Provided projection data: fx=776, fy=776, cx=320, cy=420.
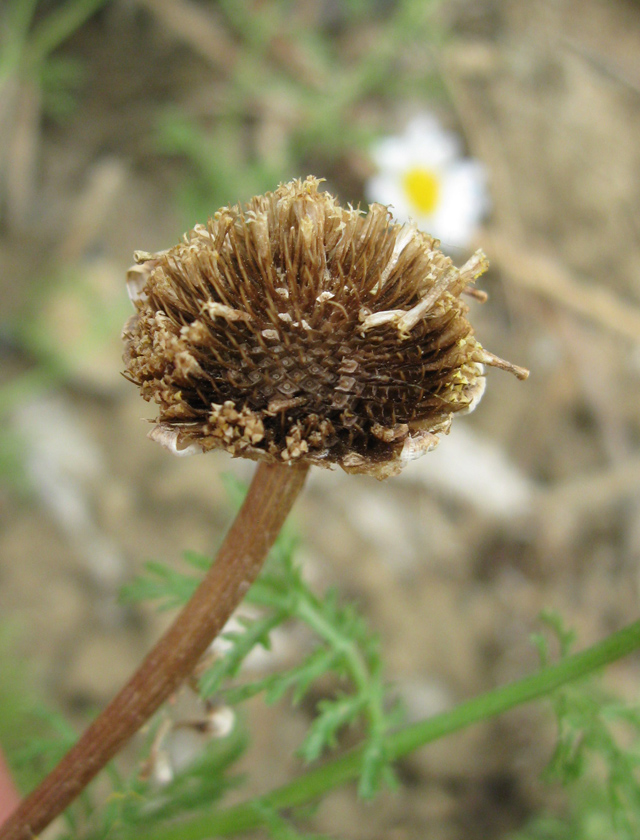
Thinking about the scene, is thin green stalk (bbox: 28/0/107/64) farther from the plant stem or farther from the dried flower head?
the plant stem

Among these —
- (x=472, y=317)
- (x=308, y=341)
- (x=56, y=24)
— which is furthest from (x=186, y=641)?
(x=56, y=24)

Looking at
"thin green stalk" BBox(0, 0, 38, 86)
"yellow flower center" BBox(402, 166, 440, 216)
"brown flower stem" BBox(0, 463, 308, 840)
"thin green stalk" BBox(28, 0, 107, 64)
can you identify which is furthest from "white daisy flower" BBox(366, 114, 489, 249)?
"brown flower stem" BBox(0, 463, 308, 840)

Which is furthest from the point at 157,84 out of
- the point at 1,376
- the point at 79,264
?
the point at 1,376

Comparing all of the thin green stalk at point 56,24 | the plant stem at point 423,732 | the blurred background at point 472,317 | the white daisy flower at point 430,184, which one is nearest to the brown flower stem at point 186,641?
the plant stem at point 423,732

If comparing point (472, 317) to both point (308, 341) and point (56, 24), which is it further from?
point (308, 341)

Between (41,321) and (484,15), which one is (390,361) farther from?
(484,15)

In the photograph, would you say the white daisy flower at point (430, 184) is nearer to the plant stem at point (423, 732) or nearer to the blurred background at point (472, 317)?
the blurred background at point (472, 317)
